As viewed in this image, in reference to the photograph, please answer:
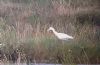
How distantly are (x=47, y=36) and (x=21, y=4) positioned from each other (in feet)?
1.18

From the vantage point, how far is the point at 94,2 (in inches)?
107

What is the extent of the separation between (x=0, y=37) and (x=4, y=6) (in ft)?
0.89

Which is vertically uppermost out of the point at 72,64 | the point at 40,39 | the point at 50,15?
the point at 50,15

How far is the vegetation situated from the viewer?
8.87ft

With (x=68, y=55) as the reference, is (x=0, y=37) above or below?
above

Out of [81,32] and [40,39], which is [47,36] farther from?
[81,32]

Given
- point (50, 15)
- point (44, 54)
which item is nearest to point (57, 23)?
point (50, 15)

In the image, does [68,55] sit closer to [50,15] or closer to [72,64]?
[72,64]

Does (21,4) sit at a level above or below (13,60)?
above

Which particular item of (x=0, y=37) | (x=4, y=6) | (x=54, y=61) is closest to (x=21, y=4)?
(x=4, y=6)

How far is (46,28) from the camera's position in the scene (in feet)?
8.93

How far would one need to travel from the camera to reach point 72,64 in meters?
2.70

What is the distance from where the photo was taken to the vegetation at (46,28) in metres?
2.70

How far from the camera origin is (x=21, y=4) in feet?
8.95
